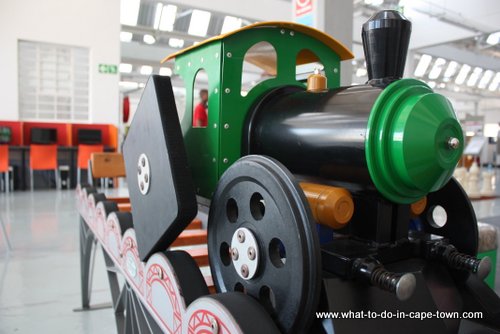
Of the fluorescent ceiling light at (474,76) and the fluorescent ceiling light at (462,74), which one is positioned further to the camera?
the fluorescent ceiling light at (474,76)

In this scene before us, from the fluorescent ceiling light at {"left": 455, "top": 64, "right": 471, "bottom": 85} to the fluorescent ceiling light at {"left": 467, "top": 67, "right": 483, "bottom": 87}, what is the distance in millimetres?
317

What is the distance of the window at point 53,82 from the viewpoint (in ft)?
25.3

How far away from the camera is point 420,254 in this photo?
854mm

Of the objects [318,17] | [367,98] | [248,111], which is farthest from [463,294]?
[318,17]

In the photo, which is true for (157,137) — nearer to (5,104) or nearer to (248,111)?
(248,111)

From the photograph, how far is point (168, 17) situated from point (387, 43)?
9.20 metres

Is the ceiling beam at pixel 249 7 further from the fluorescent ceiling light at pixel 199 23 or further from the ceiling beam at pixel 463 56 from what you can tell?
the ceiling beam at pixel 463 56

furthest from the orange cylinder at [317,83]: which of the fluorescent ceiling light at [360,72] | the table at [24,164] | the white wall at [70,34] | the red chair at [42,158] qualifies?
the fluorescent ceiling light at [360,72]

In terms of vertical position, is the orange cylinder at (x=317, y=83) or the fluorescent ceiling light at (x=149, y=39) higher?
the fluorescent ceiling light at (x=149, y=39)

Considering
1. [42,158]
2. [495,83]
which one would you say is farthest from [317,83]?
[495,83]

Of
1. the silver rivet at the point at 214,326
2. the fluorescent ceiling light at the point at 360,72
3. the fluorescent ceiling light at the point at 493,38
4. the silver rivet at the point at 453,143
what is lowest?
the silver rivet at the point at 214,326

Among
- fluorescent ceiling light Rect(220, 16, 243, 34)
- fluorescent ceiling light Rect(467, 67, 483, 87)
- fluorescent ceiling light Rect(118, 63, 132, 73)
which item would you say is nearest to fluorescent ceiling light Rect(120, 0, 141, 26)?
fluorescent ceiling light Rect(220, 16, 243, 34)

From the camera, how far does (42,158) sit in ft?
23.5

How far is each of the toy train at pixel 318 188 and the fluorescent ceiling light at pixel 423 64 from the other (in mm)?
12594
